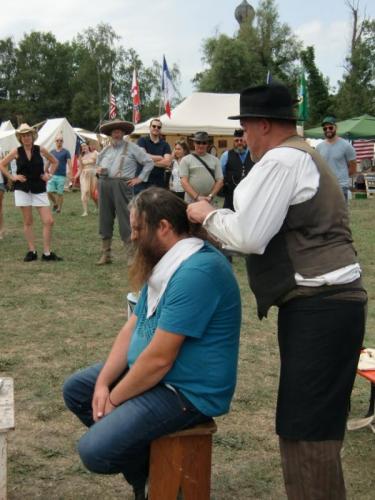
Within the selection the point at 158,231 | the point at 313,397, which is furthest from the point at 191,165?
the point at 313,397

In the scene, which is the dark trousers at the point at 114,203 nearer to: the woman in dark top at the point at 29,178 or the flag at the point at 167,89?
the woman in dark top at the point at 29,178

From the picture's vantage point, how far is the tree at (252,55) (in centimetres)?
4528

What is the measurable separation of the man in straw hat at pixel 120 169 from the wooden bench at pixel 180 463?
17.2 feet

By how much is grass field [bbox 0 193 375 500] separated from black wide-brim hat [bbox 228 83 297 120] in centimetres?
177

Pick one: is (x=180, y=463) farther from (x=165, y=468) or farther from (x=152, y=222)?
(x=152, y=222)

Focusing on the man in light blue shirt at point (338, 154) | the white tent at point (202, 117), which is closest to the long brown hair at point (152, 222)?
the man in light blue shirt at point (338, 154)

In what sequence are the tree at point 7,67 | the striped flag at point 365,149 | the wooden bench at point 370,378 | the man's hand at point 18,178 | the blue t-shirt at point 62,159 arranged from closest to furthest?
the wooden bench at point 370,378, the man's hand at point 18,178, the blue t-shirt at point 62,159, the striped flag at point 365,149, the tree at point 7,67

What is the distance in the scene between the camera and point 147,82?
7044cm

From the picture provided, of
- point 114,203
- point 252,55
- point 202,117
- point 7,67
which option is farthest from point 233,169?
point 7,67

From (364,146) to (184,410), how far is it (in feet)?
77.0

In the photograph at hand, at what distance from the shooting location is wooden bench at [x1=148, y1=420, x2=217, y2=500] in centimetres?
243

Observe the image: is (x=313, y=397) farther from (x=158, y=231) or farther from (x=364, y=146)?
(x=364, y=146)

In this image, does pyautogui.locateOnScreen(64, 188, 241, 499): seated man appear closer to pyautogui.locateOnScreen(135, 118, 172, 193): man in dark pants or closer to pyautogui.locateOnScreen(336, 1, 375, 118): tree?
pyautogui.locateOnScreen(135, 118, 172, 193): man in dark pants

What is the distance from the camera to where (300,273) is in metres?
2.14
